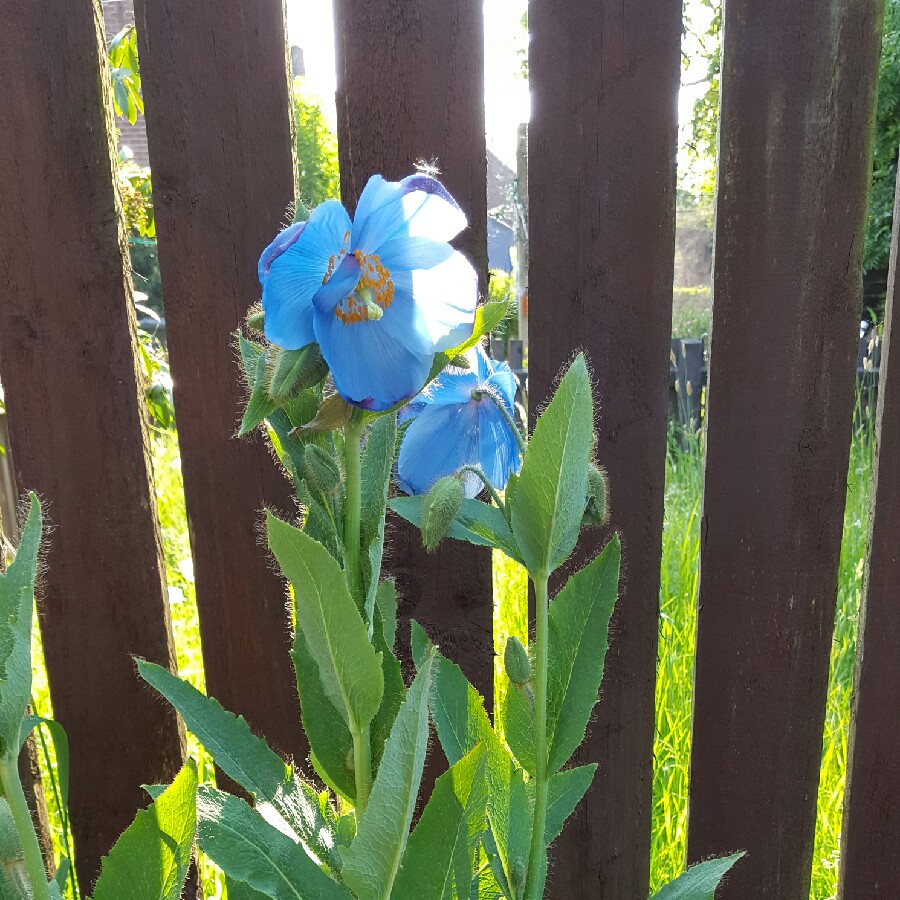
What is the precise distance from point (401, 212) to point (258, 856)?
1.61ft

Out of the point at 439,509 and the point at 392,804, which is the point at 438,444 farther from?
the point at 392,804

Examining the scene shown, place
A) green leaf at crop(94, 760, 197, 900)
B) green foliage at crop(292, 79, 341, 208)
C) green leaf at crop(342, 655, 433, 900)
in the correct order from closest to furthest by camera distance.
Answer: green leaf at crop(342, 655, 433, 900)
green leaf at crop(94, 760, 197, 900)
green foliage at crop(292, 79, 341, 208)

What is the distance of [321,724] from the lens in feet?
2.41

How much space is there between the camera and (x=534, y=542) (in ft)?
2.19

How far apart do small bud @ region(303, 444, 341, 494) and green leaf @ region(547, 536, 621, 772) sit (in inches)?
10.2

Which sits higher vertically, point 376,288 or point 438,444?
point 376,288

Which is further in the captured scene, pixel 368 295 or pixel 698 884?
pixel 698 884

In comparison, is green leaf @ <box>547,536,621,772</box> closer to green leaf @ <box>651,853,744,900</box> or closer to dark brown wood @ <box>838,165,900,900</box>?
green leaf @ <box>651,853,744,900</box>

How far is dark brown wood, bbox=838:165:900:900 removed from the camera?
1.18 metres

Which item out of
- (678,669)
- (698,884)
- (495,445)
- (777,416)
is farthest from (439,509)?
(678,669)

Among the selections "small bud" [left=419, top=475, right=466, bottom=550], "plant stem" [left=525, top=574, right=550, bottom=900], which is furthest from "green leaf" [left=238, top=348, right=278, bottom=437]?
"plant stem" [left=525, top=574, right=550, bottom=900]

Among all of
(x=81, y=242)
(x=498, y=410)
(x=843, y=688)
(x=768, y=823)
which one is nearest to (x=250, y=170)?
(x=81, y=242)

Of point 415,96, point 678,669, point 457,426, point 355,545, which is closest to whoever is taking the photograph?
point 355,545

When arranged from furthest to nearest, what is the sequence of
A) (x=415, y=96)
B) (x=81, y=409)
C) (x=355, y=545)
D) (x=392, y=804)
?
(x=81, y=409), (x=415, y=96), (x=355, y=545), (x=392, y=804)
